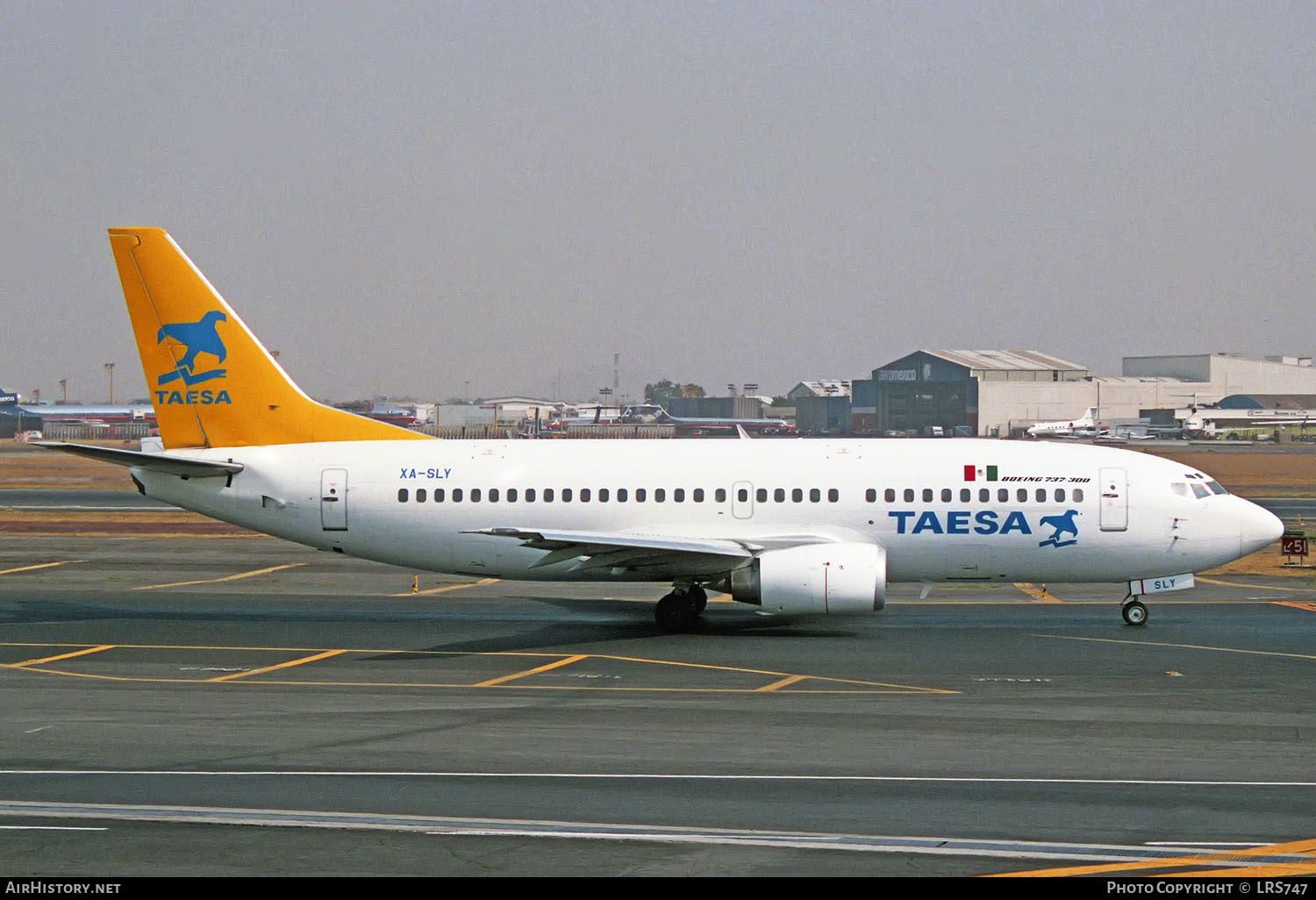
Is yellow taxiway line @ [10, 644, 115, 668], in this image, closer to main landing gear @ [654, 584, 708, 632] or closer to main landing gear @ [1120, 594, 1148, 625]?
main landing gear @ [654, 584, 708, 632]

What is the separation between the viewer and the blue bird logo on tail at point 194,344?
3331 cm

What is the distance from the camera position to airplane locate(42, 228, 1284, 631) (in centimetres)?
3156

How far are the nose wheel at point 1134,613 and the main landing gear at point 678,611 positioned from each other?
10053 mm

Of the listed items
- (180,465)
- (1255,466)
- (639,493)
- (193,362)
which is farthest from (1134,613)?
(1255,466)

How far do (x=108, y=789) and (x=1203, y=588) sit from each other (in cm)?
3268

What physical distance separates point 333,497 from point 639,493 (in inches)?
286

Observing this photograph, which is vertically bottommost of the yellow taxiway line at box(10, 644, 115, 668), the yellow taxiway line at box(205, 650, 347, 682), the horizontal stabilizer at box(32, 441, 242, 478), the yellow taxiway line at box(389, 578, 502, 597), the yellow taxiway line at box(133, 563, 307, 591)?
the yellow taxiway line at box(205, 650, 347, 682)

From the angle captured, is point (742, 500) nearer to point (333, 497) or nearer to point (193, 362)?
point (333, 497)

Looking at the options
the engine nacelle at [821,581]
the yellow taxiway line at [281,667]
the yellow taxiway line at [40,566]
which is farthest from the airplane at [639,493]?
the yellow taxiway line at [40,566]

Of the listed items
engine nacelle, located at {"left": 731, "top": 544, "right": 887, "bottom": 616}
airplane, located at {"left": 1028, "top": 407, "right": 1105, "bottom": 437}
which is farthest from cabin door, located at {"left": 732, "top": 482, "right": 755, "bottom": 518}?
airplane, located at {"left": 1028, "top": 407, "right": 1105, "bottom": 437}

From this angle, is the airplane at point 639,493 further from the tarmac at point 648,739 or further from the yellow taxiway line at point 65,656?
the yellow taxiway line at point 65,656

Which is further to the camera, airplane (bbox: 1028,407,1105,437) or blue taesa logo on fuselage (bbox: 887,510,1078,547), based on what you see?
airplane (bbox: 1028,407,1105,437)

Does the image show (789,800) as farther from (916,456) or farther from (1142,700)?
(916,456)

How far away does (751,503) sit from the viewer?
32.0 meters
